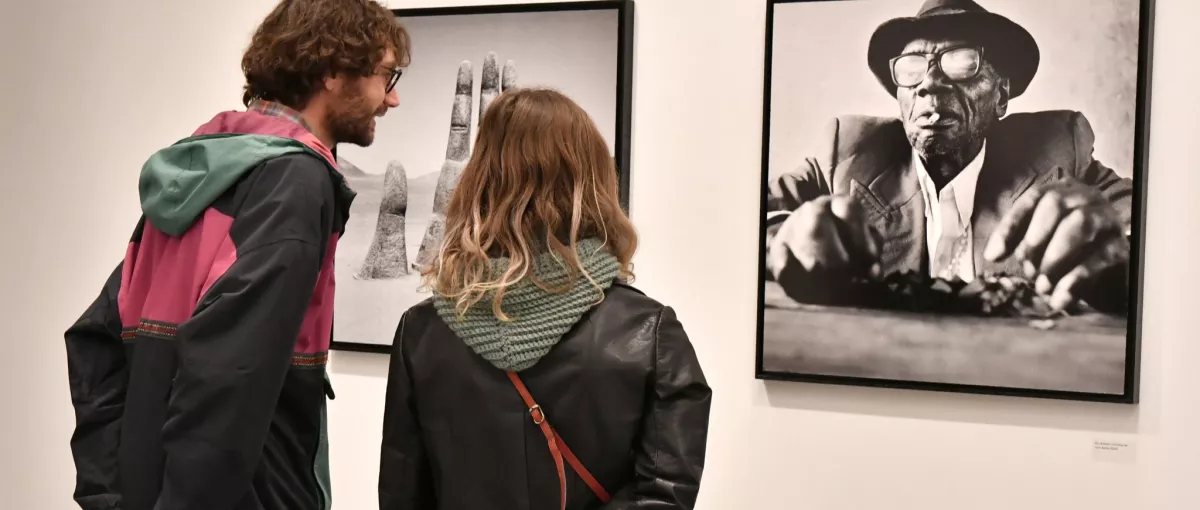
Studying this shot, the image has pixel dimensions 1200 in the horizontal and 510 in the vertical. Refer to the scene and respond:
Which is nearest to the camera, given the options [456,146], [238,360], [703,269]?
[238,360]

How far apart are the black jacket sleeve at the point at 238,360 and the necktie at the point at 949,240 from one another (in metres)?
1.27

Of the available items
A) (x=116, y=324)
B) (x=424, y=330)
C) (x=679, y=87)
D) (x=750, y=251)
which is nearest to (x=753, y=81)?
(x=679, y=87)

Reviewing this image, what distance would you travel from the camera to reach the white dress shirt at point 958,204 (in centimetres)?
206

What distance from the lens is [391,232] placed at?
98.2 inches

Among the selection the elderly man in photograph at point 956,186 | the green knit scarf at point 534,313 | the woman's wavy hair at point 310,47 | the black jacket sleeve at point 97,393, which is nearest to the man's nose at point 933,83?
the elderly man in photograph at point 956,186

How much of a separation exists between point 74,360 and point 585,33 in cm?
126

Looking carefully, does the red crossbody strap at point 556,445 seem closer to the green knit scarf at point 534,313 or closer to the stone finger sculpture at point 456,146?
the green knit scarf at point 534,313

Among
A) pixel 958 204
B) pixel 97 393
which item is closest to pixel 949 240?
pixel 958 204

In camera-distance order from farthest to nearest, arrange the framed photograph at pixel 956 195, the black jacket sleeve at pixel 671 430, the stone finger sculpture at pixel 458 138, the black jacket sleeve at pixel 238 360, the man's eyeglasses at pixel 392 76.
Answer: the stone finger sculpture at pixel 458 138 < the framed photograph at pixel 956 195 < the man's eyeglasses at pixel 392 76 < the black jacket sleeve at pixel 671 430 < the black jacket sleeve at pixel 238 360

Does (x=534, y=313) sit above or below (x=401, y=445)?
above

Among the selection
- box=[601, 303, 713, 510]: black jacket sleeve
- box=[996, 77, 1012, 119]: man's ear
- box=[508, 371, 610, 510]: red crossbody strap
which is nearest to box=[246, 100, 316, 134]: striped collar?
box=[508, 371, 610, 510]: red crossbody strap

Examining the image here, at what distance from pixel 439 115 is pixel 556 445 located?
4.19 ft

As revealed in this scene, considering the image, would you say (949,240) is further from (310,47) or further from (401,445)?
(310,47)

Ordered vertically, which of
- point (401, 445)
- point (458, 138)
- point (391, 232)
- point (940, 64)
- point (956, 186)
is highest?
point (940, 64)
